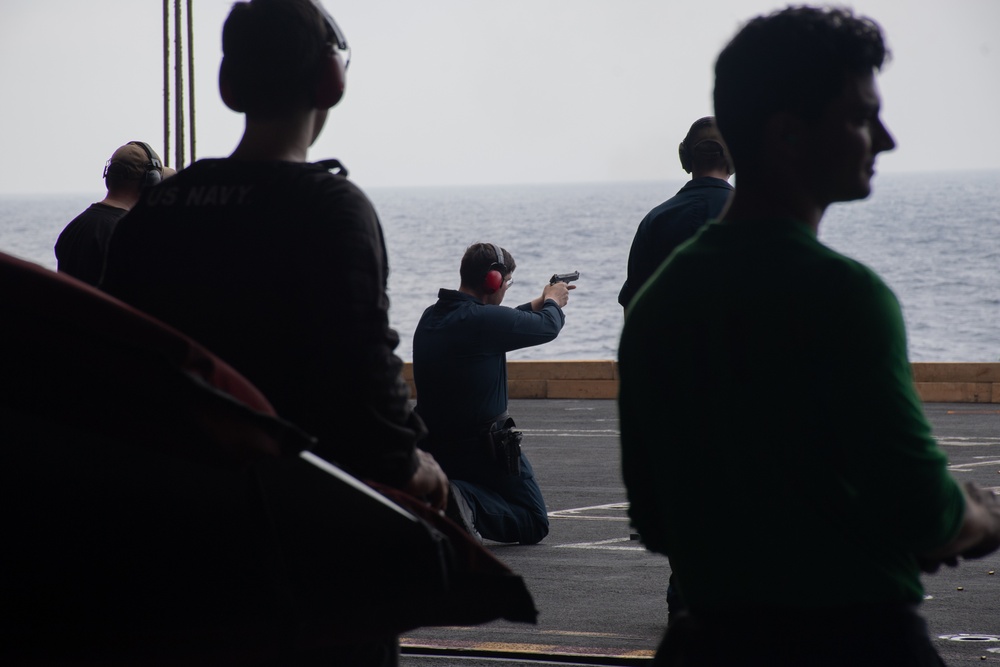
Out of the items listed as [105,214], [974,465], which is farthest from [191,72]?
[105,214]

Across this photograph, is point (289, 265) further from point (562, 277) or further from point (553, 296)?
point (562, 277)

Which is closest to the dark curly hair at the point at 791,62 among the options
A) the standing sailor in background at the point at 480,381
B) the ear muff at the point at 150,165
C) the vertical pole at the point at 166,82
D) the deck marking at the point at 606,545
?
the ear muff at the point at 150,165

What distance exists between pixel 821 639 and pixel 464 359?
5416mm

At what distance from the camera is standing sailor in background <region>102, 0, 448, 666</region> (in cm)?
198

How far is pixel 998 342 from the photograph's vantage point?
39188 millimetres

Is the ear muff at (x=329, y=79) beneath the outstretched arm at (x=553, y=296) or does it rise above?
above

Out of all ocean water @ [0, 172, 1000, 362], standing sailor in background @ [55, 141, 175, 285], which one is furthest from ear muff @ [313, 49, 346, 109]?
ocean water @ [0, 172, 1000, 362]

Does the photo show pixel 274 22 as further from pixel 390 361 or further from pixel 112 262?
pixel 390 361

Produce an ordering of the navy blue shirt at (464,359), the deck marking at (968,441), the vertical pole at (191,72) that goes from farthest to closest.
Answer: the vertical pole at (191,72), the deck marking at (968,441), the navy blue shirt at (464,359)

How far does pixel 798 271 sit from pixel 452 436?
18.1 ft

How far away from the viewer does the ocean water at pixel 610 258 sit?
40.9m

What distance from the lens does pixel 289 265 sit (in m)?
2.04

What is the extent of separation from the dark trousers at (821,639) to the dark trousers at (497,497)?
5341 millimetres

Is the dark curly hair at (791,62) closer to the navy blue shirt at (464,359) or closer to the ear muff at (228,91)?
the ear muff at (228,91)
